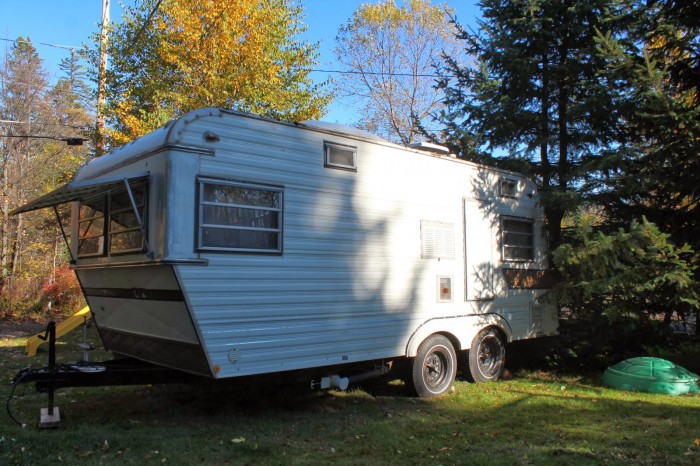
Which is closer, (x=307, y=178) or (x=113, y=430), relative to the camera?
(x=113, y=430)

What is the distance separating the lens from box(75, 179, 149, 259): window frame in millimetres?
5246

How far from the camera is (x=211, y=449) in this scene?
4.88 meters

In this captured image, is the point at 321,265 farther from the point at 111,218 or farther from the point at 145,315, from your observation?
the point at 111,218

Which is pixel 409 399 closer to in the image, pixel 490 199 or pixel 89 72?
pixel 490 199

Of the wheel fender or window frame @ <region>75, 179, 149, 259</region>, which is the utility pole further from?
the wheel fender

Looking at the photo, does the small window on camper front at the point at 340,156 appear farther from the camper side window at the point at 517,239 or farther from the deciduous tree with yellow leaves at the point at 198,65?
the deciduous tree with yellow leaves at the point at 198,65

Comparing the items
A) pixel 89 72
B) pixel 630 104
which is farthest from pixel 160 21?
pixel 630 104

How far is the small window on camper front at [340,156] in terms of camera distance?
628 cm

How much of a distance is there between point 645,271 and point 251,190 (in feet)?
18.5

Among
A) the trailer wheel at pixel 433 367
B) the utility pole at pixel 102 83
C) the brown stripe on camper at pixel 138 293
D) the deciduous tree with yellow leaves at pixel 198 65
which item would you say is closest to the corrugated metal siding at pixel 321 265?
the brown stripe on camper at pixel 138 293

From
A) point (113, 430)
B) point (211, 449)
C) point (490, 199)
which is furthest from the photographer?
point (490, 199)

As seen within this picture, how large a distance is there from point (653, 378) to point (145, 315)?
6590 mm

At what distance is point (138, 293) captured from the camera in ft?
18.6

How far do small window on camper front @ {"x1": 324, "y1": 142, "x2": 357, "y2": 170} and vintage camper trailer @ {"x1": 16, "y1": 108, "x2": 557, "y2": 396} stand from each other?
0.02m
